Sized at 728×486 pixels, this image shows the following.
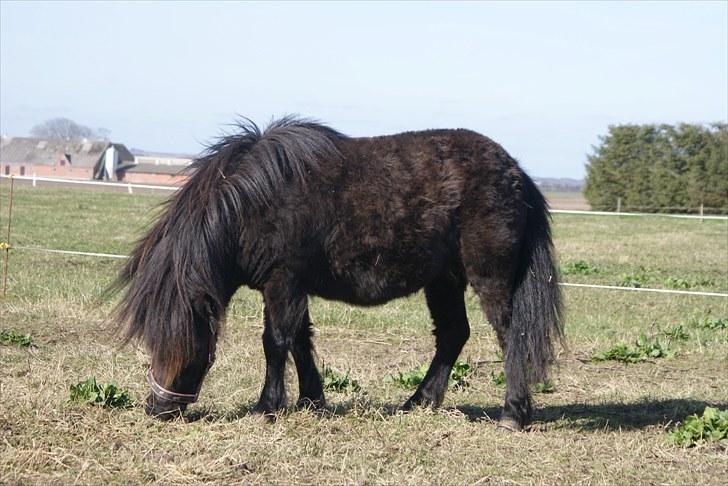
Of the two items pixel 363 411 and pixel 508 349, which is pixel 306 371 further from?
pixel 508 349

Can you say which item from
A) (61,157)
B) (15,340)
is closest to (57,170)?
(61,157)

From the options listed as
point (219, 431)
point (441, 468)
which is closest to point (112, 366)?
point (219, 431)

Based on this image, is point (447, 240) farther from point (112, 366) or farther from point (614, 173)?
point (614, 173)

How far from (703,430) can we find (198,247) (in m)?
3.61

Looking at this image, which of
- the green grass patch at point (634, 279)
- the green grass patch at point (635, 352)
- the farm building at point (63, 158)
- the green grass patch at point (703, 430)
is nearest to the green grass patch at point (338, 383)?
the green grass patch at point (703, 430)

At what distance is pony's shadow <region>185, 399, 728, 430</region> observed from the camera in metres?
6.16

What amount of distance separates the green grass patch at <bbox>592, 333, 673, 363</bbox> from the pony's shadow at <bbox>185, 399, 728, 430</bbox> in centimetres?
152

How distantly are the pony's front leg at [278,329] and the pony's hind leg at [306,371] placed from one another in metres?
0.24

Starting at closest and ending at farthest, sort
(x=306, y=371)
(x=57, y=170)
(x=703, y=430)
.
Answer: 1. (x=703, y=430)
2. (x=306, y=371)
3. (x=57, y=170)

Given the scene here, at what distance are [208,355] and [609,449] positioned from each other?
271 cm

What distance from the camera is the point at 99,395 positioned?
5.92 metres

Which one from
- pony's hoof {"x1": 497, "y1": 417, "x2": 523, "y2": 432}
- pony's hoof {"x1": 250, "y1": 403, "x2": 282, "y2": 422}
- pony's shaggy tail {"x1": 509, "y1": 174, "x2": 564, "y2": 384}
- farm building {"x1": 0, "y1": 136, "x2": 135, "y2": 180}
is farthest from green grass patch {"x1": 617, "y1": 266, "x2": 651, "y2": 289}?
farm building {"x1": 0, "y1": 136, "x2": 135, "y2": 180}

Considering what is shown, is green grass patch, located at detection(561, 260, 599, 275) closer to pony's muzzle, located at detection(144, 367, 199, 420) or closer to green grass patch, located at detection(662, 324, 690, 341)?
green grass patch, located at detection(662, 324, 690, 341)

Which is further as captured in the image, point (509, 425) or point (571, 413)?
point (571, 413)
